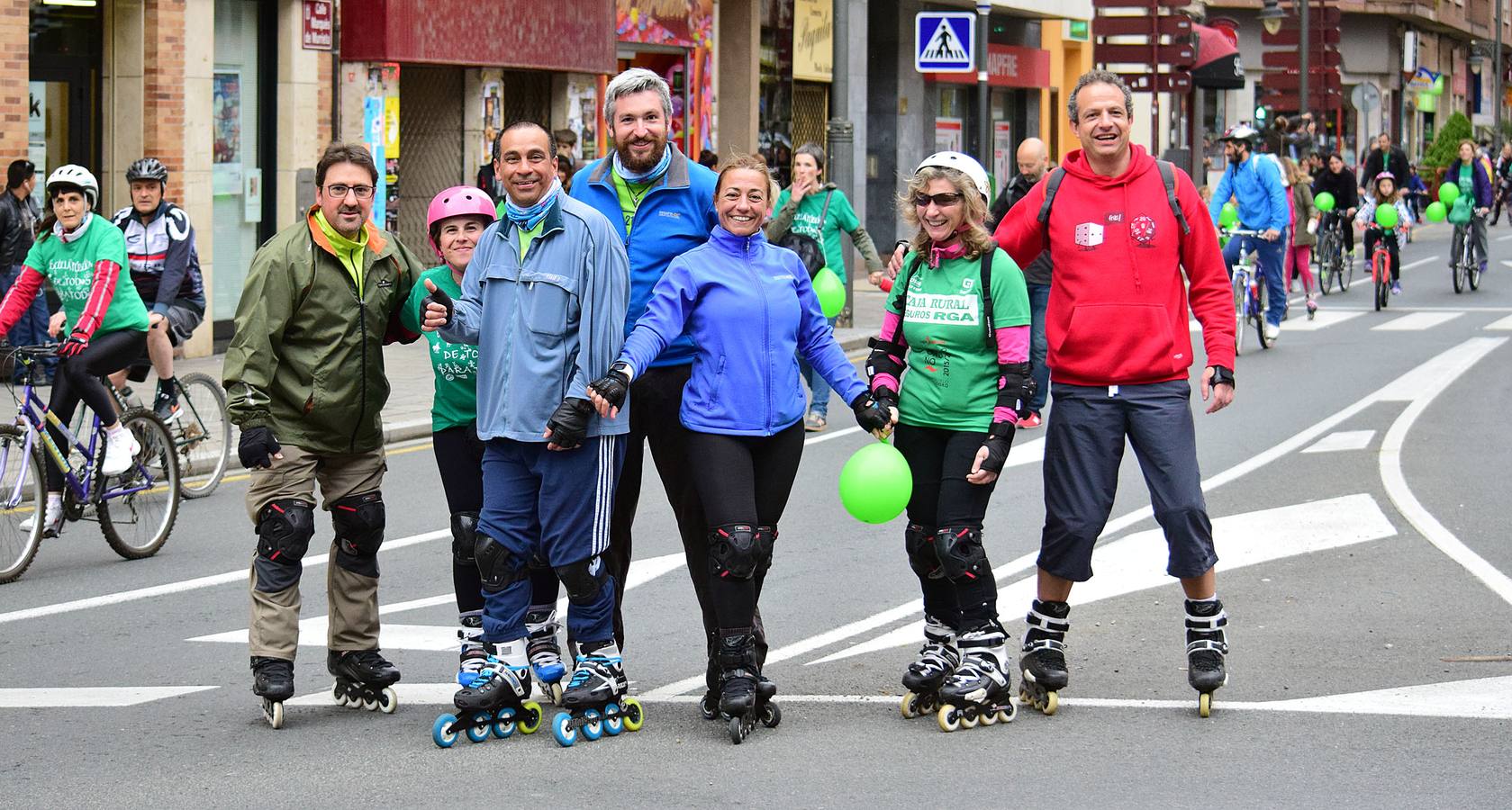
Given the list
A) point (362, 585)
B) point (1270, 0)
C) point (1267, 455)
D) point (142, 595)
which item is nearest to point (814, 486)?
point (1267, 455)

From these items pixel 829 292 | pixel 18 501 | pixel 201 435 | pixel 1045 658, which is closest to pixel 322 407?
pixel 1045 658

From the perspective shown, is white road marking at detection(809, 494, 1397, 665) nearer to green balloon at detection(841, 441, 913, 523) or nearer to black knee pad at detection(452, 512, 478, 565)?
green balloon at detection(841, 441, 913, 523)

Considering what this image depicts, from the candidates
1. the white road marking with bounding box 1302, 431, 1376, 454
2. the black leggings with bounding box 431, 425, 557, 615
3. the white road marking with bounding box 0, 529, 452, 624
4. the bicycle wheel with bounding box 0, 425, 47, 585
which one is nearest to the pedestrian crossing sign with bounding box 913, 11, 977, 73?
the white road marking with bounding box 1302, 431, 1376, 454

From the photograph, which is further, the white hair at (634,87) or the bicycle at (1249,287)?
the bicycle at (1249,287)

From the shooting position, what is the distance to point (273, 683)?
20.6 feet

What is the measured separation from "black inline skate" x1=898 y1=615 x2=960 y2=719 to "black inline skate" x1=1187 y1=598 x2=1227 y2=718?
2.41 ft

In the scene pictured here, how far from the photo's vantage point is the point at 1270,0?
37219mm

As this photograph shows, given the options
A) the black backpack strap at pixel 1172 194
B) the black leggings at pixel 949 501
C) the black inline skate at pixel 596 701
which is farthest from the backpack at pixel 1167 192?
the black inline skate at pixel 596 701

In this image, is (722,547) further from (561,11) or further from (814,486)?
(561,11)

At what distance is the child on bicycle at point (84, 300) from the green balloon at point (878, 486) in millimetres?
4846

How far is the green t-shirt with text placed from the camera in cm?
975

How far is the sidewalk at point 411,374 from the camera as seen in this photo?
14.1m

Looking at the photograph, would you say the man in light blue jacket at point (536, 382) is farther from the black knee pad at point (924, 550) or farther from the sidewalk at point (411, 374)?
the sidewalk at point (411, 374)

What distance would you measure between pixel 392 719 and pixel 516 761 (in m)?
0.72
